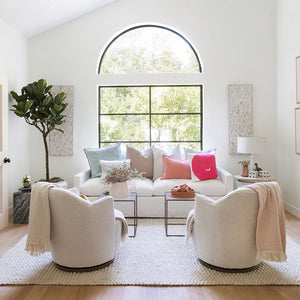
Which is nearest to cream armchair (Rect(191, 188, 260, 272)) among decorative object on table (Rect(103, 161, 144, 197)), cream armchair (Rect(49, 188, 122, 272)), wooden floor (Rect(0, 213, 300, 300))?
wooden floor (Rect(0, 213, 300, 300))

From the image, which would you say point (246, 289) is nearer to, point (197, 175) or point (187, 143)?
point (197, 175)

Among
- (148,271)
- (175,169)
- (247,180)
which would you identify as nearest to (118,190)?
(148,271)

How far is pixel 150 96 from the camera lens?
528 cm

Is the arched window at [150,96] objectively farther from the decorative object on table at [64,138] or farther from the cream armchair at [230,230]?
the cream armchair at [230,230]

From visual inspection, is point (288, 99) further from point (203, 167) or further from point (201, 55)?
point (203, 167)

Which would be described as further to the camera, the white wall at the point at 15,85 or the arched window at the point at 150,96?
the arched window at the point at 150,96

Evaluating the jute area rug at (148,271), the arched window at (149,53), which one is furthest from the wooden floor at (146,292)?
the arched window at (149,53)

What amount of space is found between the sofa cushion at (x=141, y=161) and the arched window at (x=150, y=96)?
0.44 m

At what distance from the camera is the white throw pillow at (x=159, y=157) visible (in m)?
4.77

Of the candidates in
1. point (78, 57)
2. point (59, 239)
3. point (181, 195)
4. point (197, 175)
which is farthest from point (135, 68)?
point (59, 239)

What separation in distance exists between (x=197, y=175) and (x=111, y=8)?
125 inches

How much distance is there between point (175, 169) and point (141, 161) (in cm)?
60

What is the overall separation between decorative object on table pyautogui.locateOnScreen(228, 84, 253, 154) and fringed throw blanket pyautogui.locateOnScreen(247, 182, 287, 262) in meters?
2.81

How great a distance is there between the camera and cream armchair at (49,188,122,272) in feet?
8.09
